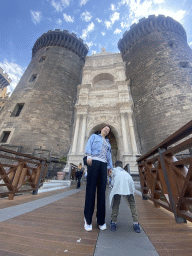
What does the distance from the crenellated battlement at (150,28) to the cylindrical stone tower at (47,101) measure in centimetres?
815

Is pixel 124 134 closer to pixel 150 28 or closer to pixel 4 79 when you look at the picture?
pixel 150 28

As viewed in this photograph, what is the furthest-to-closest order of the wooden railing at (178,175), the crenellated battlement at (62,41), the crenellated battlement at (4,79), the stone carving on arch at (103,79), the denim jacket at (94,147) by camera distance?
the crenellated battlement at (4,79)
the crenellated battlement at (62,41)
the stone carving on arch at (103,79)
the denim jacket at (94,147)
the wooden railing at (178,175)

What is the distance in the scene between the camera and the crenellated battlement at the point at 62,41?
1744 centimetres

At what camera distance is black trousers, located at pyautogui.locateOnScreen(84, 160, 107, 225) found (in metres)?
1.72

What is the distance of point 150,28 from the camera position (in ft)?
51.6

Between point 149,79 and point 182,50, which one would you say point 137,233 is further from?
point 182,50

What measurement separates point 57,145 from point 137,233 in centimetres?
992

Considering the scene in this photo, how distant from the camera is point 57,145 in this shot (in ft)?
34.8

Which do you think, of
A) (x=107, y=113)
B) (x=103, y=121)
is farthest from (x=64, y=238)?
(x=107, y=113)

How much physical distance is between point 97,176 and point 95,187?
17 cm

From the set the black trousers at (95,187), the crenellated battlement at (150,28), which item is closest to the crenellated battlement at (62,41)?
the crenellated battlement at (150,28)

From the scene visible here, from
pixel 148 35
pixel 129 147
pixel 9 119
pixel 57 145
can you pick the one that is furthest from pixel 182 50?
pixel 9 119

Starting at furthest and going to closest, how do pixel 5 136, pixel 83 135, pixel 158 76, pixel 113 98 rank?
1. pixel 113 98
2. pixel 158 76
3. pixel 83 135
4. pixel 5 136

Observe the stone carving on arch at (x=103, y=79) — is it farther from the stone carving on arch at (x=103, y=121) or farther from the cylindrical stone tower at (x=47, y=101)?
the stone carving on arch at (x=103, y=121)
